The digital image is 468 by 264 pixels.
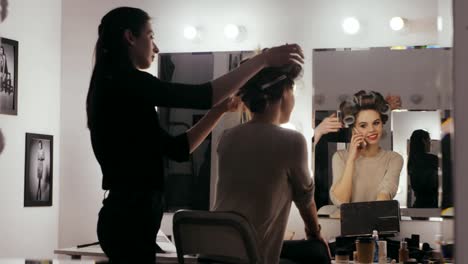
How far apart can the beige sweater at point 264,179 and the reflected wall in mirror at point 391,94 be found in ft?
0.75

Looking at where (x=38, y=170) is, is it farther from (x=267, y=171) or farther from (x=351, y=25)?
(x=351, y=25)

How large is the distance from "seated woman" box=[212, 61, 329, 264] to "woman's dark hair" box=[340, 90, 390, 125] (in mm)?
194

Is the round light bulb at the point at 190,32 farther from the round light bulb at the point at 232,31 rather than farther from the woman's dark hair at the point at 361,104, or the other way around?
the woman's dark hair at the point at 361,104

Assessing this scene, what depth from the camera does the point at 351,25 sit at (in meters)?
1.57

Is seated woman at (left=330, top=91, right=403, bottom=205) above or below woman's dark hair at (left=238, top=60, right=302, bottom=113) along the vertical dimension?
below

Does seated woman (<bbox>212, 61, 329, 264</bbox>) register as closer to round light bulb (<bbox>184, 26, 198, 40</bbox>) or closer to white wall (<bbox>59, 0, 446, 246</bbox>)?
white wall (<bbox>59, 0, 446, 246</bbox>)

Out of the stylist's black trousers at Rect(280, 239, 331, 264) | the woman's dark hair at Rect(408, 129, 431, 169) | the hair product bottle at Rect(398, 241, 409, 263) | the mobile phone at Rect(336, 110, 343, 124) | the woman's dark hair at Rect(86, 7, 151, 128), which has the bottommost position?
the hair product bottle at Rect(398, 241, 409, 263)

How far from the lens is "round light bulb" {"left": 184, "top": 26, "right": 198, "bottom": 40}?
1.72 meters

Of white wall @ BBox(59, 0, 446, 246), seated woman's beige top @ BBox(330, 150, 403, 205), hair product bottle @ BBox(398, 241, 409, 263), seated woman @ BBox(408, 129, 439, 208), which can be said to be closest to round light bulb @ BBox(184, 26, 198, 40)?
white wall @ BBox(59, 0, 446, 246)

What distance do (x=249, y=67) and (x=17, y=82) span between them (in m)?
0.82

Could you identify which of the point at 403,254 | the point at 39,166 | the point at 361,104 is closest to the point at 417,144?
the point at 361,104

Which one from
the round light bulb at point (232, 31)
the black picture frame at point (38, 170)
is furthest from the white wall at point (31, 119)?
the round light bulb at point (232, 31)

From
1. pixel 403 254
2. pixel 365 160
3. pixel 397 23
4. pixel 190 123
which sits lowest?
pixel 403 254

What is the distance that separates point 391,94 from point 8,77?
1.04 m
